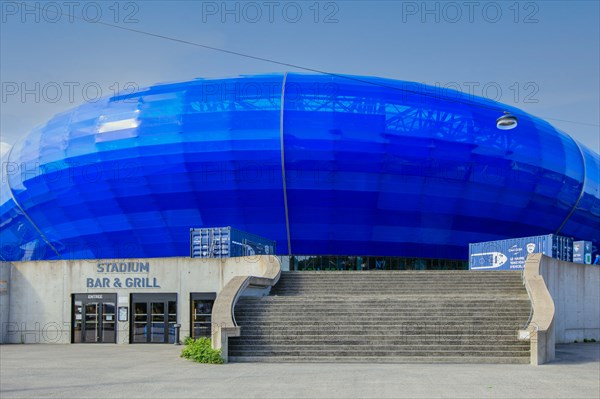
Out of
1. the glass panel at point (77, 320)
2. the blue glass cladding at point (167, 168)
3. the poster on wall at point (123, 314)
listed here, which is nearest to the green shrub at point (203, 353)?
the poster on wall at point (123, 314)

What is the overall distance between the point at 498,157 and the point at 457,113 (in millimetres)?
3853

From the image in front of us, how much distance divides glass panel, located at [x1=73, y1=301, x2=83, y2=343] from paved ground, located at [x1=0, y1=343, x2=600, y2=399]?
8097 mm

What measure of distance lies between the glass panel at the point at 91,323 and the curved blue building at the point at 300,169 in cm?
Answer: 1428

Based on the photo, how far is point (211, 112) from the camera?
39.8 metres

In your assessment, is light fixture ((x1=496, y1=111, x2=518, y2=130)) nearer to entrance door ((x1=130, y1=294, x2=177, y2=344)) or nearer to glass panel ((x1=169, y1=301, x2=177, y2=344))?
entrance door ((x1=130, y1=294, x2=177, y2=344))

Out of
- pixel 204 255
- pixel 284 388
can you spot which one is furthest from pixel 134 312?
pixel 284 388

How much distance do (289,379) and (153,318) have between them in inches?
526

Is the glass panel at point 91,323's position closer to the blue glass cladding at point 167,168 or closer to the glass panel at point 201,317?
the glass panel at point 201,317

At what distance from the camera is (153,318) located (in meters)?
25.5

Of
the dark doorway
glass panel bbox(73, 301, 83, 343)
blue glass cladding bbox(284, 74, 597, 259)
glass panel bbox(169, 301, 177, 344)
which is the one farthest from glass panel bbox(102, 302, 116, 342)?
blue glass cladding bbox(284, 74, 597, 259)

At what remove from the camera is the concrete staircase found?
1692 cm

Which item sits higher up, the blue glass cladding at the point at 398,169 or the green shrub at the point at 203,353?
the blue glass cladding at the point at 398,169

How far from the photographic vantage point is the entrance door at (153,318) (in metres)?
25.4

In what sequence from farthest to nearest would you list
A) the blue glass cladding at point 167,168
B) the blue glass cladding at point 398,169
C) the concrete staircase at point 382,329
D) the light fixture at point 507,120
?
the blue glass cladding at point 167,168 → the blue glass cladding at point 398,169 → the light fixture at point 507,120 → the concrete staircase at point 382,329
